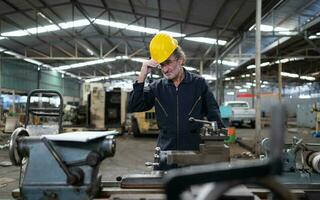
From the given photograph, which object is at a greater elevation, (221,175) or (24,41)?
(24,41)

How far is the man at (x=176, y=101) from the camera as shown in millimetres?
2367

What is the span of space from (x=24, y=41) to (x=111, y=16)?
→ 4.39 metres

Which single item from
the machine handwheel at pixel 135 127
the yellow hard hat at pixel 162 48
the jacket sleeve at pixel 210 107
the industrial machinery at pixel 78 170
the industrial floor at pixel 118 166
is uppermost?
the yellow hard hat at pixel 162 48

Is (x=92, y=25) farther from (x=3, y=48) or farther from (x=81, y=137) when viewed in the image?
(x=81, y=137)

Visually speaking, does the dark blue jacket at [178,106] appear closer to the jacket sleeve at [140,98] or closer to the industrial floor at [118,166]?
the jacket sleeve at [140,98]

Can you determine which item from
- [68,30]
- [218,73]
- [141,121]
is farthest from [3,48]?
[218,73]

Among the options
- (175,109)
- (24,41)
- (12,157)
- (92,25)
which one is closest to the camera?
(12,157)

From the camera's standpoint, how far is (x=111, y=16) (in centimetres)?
1197

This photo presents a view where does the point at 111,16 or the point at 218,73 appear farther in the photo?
the point at 218,73

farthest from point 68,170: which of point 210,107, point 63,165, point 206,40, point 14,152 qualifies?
point 206,40

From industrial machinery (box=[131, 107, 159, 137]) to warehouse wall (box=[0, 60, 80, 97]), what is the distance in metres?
8.14

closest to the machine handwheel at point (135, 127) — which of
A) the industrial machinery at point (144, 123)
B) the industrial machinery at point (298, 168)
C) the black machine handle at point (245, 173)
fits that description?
the industrial machinery at point (144, 123)

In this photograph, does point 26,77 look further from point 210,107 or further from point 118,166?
point 210,107

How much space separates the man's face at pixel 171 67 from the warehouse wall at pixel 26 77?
53.0ft
